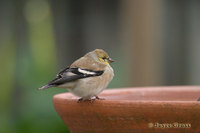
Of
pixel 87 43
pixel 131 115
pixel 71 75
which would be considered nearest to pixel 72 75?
pixel 71 75

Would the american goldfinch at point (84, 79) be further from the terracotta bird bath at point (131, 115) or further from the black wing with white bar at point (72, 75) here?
the terracotta bird bath at point (131, 115)

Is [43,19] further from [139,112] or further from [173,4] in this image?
[139,112]

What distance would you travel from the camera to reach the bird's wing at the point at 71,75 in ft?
10.2

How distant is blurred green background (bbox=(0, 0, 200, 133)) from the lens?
6.34 m

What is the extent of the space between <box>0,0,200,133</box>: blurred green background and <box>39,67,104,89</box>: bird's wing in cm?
258

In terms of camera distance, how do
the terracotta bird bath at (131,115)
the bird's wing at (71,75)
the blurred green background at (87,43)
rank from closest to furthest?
the terracotta bird bath at (131,115)
the bird's wing at (71,75)
the blurred green background at (87,43)

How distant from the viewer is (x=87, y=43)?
761cm

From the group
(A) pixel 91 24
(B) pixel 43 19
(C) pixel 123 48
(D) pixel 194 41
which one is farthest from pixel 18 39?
(D) pixel 194 41

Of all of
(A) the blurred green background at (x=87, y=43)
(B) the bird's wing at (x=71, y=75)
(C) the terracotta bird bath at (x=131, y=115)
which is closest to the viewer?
(C) the terracotta bird bath at (x=131, y=115)

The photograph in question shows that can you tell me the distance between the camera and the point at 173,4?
759 cm

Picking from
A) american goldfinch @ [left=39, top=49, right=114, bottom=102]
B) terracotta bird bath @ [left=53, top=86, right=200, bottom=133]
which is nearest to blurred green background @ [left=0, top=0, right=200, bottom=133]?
american goldfinch @ [left=39, top=49, right=114, bottom=102]

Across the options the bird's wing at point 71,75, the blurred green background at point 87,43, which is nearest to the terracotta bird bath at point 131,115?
the bird's wing at point 71,75

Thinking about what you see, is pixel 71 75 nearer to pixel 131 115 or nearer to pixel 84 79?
pixel 84 79

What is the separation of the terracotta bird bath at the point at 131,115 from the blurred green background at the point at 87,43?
9.73 ft
